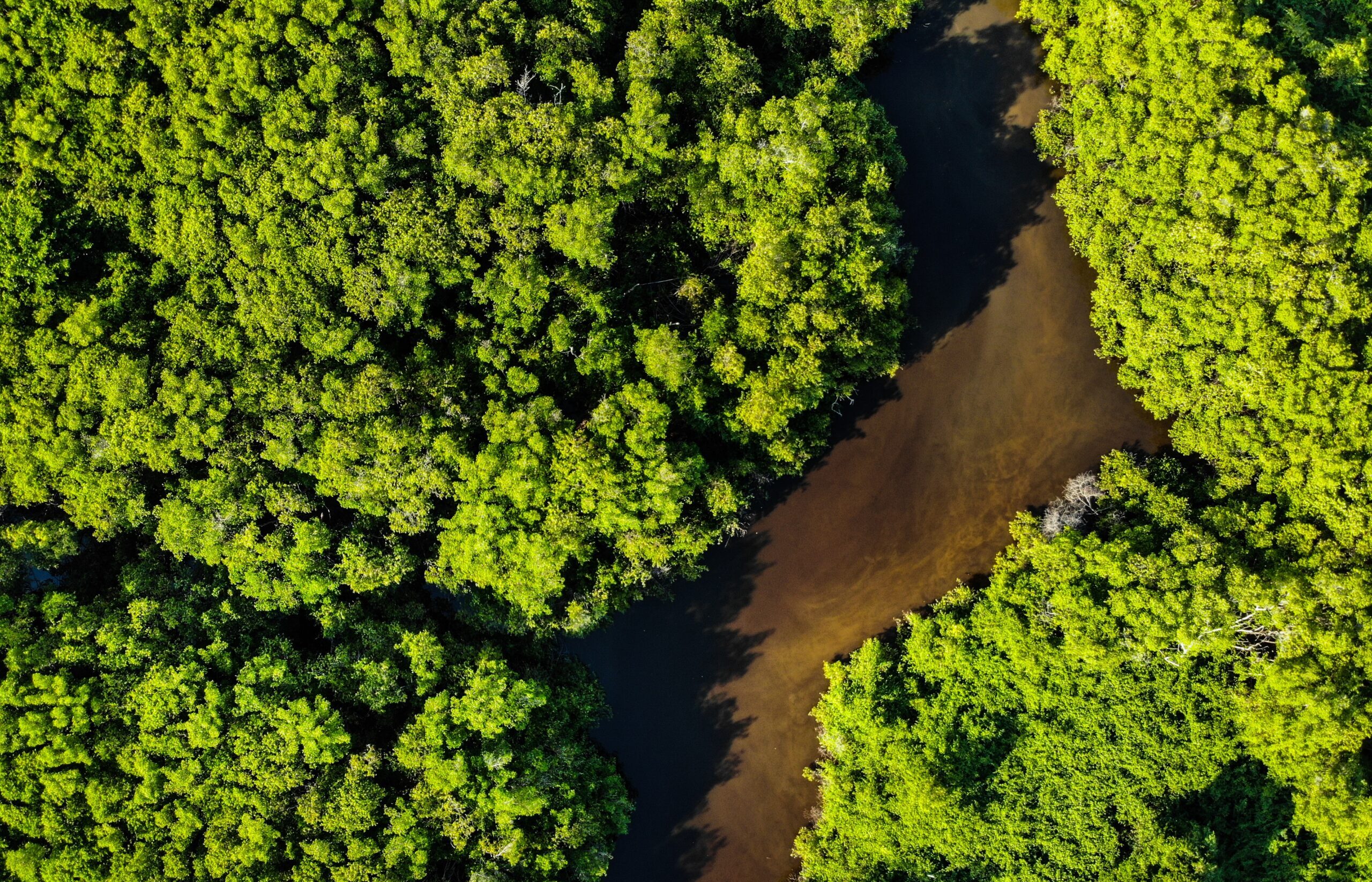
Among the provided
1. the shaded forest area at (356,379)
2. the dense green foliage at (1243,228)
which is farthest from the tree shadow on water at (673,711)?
the dense green foliage at (1243,228)

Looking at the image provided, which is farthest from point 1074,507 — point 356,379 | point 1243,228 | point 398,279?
point 356,379

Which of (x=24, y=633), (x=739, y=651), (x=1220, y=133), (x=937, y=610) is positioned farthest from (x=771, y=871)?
(x=1220, y=133)

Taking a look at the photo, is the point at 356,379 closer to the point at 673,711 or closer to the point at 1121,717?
the point at 673,711

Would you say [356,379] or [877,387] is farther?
[877,387]

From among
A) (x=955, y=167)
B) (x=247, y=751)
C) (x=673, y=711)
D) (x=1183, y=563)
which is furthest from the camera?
(x=955, y=167)

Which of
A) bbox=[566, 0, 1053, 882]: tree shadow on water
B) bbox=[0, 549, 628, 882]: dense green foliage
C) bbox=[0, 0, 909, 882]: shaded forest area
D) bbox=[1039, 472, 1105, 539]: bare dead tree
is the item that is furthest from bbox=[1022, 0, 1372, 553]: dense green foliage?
bbox=[0, 549, 628, 882]: dense green foliage

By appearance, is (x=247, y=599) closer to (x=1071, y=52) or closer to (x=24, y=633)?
(x=24, y=633)

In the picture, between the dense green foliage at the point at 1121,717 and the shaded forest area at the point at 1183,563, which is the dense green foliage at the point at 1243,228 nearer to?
the shaded forest area at the point at 1183,563
